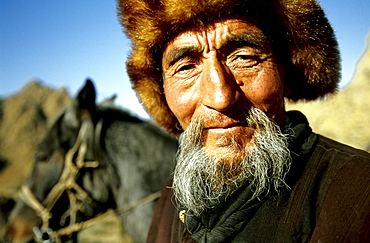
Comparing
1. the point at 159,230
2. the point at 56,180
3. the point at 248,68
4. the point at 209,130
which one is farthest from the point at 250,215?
the point at 56,180

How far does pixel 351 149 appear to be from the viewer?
158 centimetres

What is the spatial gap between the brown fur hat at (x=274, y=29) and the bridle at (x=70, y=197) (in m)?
1.76

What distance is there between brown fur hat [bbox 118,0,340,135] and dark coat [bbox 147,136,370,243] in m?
0.51

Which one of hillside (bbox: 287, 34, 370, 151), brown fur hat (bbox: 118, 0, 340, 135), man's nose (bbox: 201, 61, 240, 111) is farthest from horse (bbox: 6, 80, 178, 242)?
hillside (bbox: 287, 34, 370, 151)

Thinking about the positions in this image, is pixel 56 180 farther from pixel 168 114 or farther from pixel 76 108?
pixel 168 114

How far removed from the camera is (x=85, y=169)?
3537 millimetres

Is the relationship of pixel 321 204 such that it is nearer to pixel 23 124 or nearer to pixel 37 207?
pixel 37 207

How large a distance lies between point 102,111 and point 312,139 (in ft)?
9.23

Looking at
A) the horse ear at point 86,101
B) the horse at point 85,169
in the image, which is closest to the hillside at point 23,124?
the horse at point 85,169

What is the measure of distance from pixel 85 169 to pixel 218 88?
2.51 metres

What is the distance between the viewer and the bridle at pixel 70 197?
348 cm

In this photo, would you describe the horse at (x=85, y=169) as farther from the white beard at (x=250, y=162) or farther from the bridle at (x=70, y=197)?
the white beard at (x=250, y=162)

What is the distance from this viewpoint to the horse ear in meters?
3.60

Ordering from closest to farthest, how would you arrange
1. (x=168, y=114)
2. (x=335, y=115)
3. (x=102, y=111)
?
(x=168, y=114) < (x=102, y=111) < (x=335, y=115)
